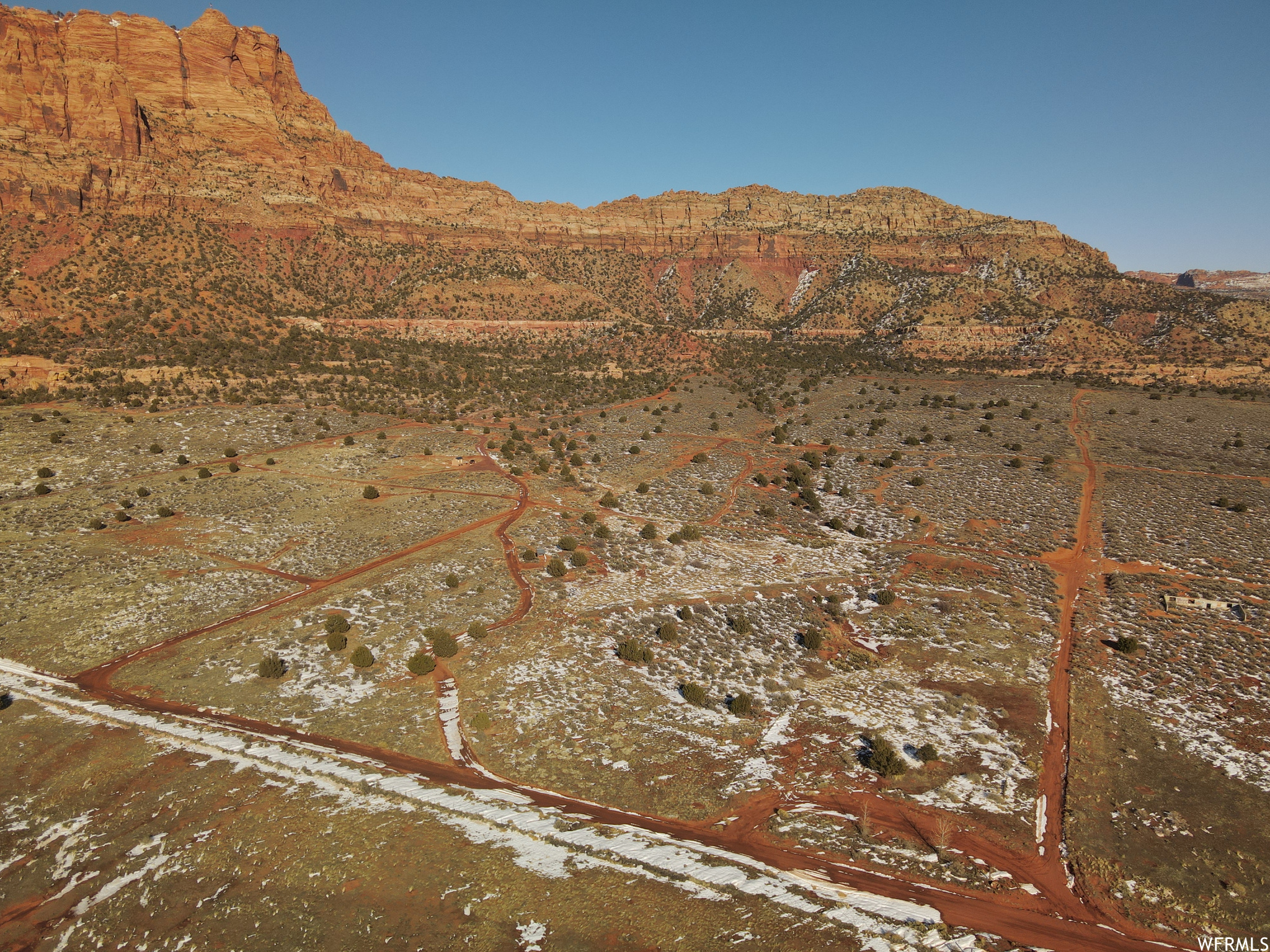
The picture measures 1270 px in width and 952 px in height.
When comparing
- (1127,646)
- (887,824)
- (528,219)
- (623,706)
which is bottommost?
(887,824)

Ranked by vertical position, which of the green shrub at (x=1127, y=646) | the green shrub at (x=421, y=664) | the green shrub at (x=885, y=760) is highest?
the green shrub at (x=1127, y=646)

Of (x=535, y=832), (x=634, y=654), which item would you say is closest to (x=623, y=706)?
(x=634, y=654)

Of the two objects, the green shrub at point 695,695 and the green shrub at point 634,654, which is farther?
the green shrub at point 634,654

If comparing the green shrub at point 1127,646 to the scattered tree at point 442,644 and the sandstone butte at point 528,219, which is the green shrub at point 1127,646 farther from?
the sandstone butte at point 528,219

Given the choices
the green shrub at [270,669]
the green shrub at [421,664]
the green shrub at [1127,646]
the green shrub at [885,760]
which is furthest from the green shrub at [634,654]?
the green shrub at [1127,646]

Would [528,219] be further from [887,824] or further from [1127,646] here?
[887,824]

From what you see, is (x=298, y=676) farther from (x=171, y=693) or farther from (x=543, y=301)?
(x=543, y=301)

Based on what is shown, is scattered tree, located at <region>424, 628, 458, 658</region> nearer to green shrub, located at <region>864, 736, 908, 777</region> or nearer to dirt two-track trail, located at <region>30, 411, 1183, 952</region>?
dirt two-track trail, located at <region>30, 411, 1183, 952</region>
